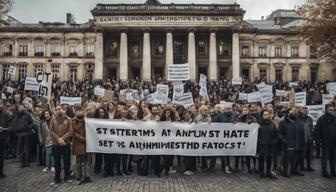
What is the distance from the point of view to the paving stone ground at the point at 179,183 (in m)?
11.1

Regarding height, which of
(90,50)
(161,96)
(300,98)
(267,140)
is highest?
(90,50)

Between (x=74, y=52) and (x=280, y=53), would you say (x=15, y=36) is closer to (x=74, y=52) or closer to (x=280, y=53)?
(x=74, y=52)

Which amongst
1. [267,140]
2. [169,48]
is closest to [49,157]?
[267,140]

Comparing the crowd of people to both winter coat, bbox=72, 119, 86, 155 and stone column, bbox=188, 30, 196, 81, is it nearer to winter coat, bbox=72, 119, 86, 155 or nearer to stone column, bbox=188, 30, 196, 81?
winter coat, bbox=72, 119, 86, 155

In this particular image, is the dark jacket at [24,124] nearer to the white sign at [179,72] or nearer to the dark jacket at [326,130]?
the white sign at [179,72]

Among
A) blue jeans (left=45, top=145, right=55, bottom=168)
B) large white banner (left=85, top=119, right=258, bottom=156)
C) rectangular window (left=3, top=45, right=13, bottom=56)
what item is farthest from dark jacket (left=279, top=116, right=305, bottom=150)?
rectangular window (left=3, top=45, right=13, bottom=56)

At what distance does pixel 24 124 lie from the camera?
47.2 feet

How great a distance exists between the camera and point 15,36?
6353 cm

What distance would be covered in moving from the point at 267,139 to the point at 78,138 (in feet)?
18.5

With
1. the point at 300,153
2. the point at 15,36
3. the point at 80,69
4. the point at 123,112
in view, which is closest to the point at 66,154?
the point at 123,112

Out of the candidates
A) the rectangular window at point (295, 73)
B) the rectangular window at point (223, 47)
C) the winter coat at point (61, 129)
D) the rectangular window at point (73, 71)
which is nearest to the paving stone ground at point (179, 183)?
the winter coat at point (61, 129)

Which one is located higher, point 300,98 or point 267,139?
point 300,98

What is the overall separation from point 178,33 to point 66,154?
1890 inches

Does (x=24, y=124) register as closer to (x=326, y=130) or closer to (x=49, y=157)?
(x=49, y=157)
